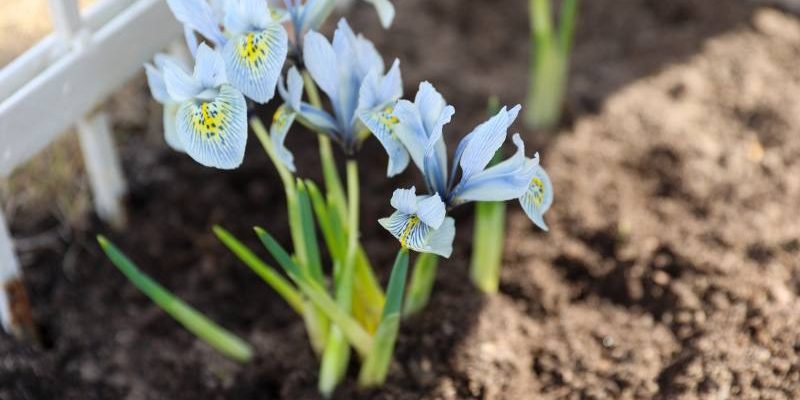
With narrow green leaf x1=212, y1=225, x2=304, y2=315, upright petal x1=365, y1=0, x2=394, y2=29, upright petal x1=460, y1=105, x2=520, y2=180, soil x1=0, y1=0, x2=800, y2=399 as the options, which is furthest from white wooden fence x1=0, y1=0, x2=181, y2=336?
upright petal x1=460, y1=105, x2=520, y2=180

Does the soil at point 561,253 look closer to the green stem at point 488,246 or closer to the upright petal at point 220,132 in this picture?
the green stem at point 488,246

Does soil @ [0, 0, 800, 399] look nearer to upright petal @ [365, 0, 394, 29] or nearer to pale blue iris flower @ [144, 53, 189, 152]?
pale blue iris flower @ [144, 53, 189, 152]

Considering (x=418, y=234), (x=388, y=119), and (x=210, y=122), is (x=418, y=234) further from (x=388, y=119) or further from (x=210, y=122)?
(x=210, y=122)

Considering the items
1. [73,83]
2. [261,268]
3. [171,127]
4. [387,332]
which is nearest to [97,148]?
[73,83]

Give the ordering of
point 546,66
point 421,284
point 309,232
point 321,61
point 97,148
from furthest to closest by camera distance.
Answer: point 546,66, point 97,148, point 421,284, point 309,232, point 321,61

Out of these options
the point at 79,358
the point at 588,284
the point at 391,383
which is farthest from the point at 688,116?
the point at 79,358

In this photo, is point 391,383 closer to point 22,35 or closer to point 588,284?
point 588,284
